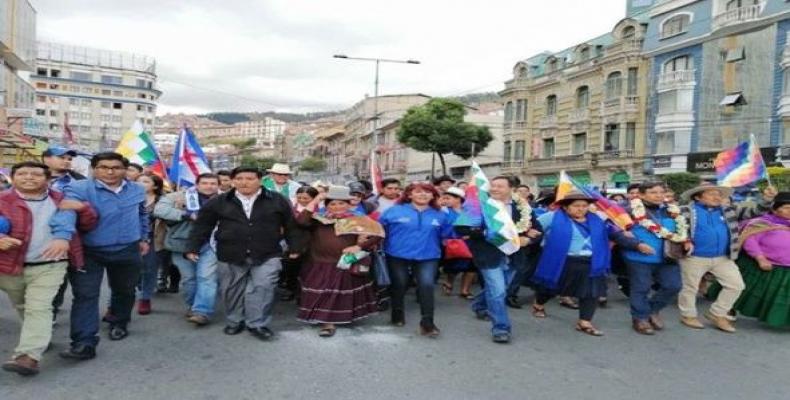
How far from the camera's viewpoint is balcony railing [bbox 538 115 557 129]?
36.9 m

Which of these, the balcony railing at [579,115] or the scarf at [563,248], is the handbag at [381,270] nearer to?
the scarf at [563,248]

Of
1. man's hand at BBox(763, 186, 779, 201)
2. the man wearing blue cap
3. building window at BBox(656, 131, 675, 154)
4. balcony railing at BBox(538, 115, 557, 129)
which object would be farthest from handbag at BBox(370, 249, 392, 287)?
balcony railing at BBox(538, 115, 557, 129)

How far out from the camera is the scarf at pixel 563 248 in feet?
18.8

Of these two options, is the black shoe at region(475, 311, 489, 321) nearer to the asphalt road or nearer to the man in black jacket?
the asphalt road

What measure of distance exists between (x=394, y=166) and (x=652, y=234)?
5887 cm

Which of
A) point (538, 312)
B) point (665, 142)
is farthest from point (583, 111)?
point (538, 312)

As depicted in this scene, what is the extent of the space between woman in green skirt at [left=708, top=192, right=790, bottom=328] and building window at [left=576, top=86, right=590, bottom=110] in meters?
29.5

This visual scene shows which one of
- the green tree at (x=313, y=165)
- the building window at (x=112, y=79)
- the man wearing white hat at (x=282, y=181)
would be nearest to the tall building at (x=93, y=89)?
the building window at (x=112, y=79)

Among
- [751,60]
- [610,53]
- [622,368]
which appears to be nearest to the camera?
[622,368]

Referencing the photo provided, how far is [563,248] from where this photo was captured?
574 centimetres

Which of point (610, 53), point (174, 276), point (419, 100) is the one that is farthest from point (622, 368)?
point (419, 100)

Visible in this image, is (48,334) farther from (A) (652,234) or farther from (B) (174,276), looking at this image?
(A) (652,234)

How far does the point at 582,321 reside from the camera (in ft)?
19.5

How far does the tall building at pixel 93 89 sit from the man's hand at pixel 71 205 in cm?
10545
